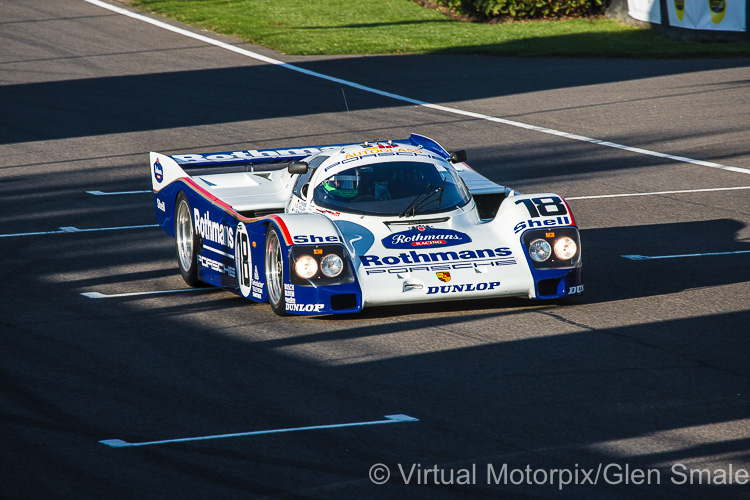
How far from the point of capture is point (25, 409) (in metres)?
7.60

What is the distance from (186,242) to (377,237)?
263 centimetres

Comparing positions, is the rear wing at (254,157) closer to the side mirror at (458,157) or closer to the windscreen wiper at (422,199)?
the side mirror at (458,157)

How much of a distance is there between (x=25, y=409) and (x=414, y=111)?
15.4 meters

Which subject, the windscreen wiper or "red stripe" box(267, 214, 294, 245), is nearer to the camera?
"red stripe" box(267, 214, 294, 245)

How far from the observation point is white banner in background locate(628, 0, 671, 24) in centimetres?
2889

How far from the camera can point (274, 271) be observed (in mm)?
9961

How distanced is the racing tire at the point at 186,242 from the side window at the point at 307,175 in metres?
1.09

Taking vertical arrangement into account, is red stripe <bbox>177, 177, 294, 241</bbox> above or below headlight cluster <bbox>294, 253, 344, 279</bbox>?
above

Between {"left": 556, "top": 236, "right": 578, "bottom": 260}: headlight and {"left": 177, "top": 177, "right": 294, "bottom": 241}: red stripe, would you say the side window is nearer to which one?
{"left": 177, "top": 177, "right": 294, "bottom": 241}: red stripe

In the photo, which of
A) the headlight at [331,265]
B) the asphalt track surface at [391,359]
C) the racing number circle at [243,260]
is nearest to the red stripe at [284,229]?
the headlight at [331,265]

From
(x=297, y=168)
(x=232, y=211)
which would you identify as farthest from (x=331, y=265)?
(x=297, y=168)

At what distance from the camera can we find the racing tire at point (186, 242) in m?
11.3

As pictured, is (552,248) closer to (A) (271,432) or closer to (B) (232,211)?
(B) (232,211)

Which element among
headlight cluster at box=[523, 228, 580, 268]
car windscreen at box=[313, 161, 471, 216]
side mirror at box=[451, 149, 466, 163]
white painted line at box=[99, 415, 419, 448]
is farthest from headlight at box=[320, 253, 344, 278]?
side mirror at box=[451, 149, 466, 163]
